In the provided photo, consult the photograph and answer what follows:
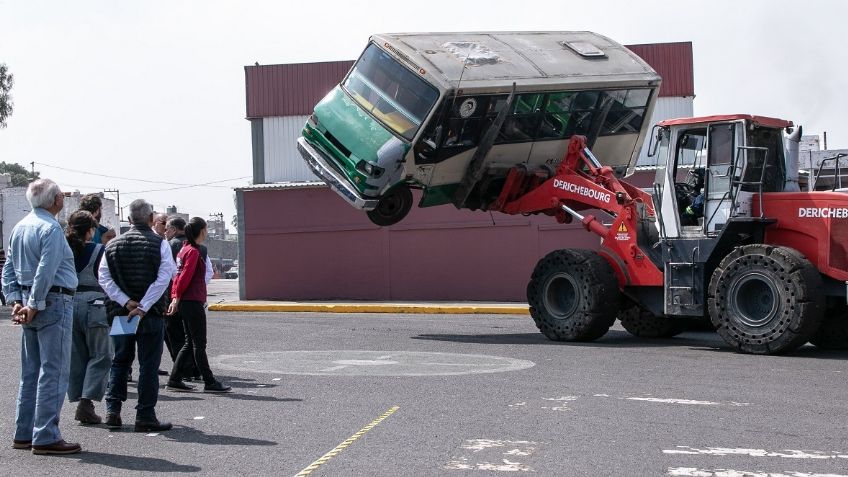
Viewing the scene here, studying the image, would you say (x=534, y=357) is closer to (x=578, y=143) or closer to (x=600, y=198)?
(x=600, y=198)

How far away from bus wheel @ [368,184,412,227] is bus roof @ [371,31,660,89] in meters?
2.27

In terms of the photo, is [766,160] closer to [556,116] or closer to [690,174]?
[690,174]

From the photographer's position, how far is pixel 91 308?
29.4 feet

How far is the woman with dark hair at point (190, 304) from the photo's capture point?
10617 mm

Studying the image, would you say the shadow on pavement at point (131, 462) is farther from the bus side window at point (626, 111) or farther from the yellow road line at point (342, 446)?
the bus side window at point (626, 111)

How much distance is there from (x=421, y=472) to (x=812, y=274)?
24.7 feet

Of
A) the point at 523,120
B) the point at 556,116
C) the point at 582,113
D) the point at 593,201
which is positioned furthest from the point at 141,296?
the point at 582,113

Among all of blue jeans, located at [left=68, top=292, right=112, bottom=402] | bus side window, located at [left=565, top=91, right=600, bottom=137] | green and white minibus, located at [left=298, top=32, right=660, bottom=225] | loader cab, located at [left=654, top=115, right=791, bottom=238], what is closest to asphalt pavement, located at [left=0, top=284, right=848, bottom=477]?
blue jeans, located at [left=68, top=292, right=112, bottom=402]

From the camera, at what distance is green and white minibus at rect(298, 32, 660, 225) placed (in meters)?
15.4

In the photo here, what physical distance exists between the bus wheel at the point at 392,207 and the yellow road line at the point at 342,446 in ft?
25.8

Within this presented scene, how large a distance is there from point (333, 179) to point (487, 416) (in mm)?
8526

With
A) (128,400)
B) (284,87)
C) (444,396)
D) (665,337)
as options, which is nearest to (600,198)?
(665,337)

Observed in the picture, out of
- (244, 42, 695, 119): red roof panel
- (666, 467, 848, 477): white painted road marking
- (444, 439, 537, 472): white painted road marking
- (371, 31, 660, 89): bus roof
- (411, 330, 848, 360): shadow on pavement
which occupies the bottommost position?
(666, 467, 848, 477): white painted road marking

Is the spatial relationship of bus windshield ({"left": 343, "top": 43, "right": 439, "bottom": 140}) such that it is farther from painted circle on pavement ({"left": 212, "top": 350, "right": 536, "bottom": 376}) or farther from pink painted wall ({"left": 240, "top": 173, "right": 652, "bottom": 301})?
pink painted wall ({"left": 240, "top": 173, "right": 652, "bottom": 301})
